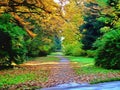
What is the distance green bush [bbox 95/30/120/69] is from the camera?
22644 mm

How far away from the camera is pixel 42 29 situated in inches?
1891

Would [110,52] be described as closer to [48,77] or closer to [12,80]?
[48,77]

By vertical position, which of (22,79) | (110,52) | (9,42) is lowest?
(22,79)

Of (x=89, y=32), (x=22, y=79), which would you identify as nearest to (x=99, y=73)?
(x=22, y=79)

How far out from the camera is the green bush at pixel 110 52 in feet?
74.3

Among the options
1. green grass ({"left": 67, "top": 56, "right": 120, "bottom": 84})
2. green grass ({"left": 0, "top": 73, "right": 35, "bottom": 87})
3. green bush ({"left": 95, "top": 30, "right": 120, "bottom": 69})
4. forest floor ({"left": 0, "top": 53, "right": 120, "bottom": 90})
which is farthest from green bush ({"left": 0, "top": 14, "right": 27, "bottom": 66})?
green bush ({"left": 95, "top": 30, "right": 120, "bottom": 69})

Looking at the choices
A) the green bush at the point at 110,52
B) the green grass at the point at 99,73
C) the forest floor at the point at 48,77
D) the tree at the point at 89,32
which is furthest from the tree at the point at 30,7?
the tree at the point at 89,32

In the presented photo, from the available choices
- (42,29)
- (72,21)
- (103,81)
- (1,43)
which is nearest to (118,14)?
(72,21)

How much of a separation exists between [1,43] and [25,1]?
142 inches

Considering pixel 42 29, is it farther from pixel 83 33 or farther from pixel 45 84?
pixel 45 84

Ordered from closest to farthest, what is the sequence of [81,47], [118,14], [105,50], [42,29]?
[105,50] < [118,14] < [42,29] < [81,47]

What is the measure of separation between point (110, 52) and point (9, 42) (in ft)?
24.7

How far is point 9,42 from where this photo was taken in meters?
24.2

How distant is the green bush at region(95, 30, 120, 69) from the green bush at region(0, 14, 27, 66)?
601 centimetres
